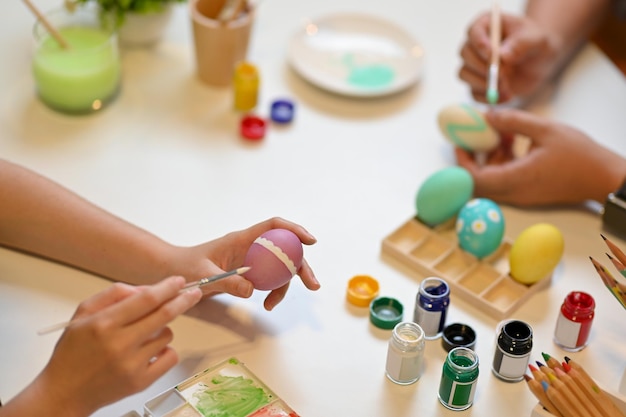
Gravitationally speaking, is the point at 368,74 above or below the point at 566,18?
below

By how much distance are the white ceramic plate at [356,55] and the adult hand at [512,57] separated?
0.44ft

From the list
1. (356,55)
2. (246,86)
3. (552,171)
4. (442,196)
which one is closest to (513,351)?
(442,196)

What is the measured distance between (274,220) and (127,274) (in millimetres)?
240

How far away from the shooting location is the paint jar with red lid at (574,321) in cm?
115

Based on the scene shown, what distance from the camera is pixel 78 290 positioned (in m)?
1.19

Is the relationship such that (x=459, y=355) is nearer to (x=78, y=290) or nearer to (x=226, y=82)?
(x=78, y=290)

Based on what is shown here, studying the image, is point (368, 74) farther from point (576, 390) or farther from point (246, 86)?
point (576, 390)

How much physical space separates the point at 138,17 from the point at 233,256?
73 centimetres

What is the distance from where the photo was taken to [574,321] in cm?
115

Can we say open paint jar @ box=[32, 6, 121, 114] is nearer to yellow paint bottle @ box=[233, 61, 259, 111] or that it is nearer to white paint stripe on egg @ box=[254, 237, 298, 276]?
yellow paint bottle @ box=[233, 61, 259, 111]

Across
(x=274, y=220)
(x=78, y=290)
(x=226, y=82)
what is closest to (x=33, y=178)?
(x=78, y=290)

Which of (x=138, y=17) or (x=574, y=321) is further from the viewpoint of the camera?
(x=138, y=17)

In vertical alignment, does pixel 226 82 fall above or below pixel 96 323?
below

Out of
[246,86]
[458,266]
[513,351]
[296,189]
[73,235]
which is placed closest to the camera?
[513,351]
